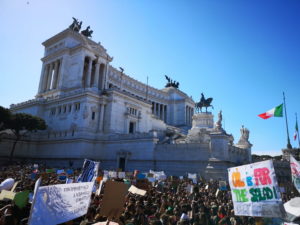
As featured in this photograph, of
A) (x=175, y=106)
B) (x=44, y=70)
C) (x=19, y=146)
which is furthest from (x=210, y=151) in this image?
(x=175, y=106)

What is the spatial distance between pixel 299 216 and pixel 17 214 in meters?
7.29

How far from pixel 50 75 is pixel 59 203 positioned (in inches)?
2310

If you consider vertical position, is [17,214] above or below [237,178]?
below

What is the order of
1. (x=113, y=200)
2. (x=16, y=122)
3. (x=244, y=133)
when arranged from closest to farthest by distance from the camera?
1. (x=113, y=200)
2. (x=244, y=133)
3. (x=16, y=122)

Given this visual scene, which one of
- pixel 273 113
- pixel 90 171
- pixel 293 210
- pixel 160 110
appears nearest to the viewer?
pixel 293 210

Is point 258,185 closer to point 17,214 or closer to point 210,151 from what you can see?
point 17,214

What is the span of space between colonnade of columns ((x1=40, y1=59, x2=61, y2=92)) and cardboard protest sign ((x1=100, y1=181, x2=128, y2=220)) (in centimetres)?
5427

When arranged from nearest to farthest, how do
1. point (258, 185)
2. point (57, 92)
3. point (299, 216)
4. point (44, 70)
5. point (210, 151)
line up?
1. point (299, 216)
2. point (258, 185)
3. point (210, 151)
4. point (57, 92)
5. point (44, 70)

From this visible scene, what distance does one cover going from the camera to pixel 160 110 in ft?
278

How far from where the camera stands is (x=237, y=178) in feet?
21.0

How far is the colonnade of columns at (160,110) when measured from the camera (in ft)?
271

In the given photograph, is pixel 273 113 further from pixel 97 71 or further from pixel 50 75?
pixel 50 75

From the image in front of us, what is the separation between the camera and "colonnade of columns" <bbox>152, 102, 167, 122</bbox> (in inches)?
3255

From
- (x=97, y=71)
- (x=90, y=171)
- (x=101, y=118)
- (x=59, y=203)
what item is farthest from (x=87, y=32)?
(x=59, y=203)
